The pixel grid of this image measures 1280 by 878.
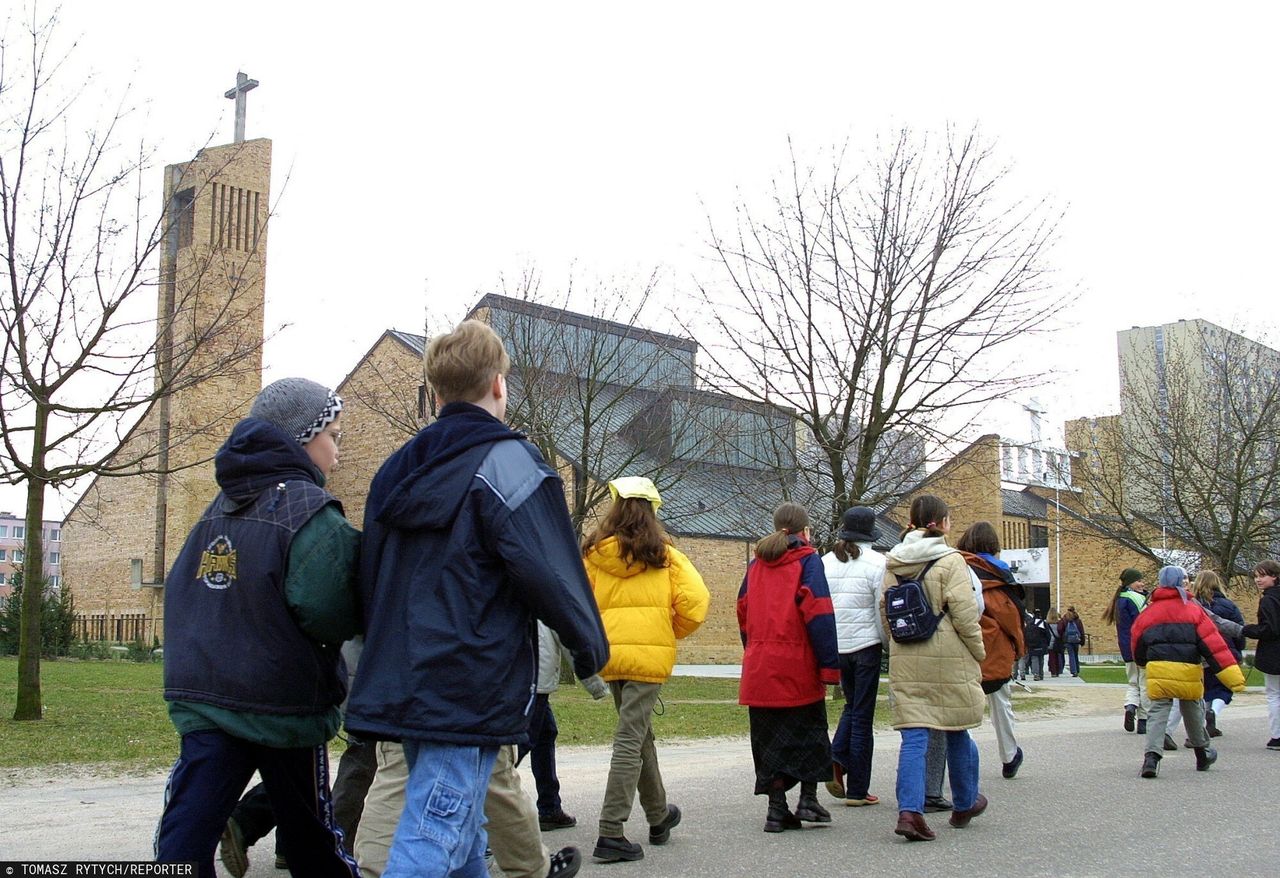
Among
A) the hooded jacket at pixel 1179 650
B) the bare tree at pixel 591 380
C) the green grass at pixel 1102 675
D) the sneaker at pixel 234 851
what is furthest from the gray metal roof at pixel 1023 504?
the sneaker at pixel 234 851

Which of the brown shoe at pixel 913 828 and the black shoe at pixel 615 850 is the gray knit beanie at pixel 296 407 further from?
the brown shoe at pixel 913 828

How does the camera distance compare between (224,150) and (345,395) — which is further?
(345,395)

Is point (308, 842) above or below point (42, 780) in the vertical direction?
above

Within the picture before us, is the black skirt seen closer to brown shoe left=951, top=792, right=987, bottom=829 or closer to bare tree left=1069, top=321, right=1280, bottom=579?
brown shoe left=951, top=792, right=987, bottom=829

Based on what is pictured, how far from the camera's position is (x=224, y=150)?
25.5 m

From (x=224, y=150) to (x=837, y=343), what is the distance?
13.6 m

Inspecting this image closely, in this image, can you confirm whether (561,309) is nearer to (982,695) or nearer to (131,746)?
(131,746)

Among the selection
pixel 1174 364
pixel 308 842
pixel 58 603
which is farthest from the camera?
pixel 1174 364

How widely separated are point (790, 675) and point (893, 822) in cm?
126

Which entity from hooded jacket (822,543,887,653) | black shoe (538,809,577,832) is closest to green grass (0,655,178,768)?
black shoe (538,809,577,832)

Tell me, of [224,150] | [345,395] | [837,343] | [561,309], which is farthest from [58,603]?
[837,343]

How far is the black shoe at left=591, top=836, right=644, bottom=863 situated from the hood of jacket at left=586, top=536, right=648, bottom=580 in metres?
1.35

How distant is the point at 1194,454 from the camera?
32312 mm

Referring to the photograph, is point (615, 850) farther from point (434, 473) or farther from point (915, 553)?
point (434, 473)
